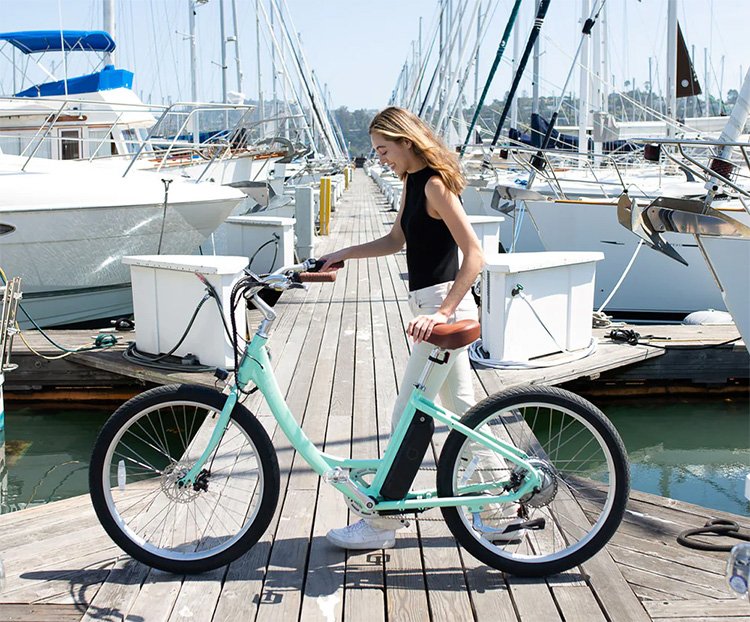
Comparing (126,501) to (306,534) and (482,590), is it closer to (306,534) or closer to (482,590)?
(306,534)

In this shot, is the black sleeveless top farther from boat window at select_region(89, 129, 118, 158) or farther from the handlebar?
boat window at select_region(89, 129, 118, 158)

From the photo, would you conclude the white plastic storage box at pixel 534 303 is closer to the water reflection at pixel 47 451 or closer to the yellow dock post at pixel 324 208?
the water reflection at pixel 47 451

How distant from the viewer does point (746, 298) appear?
15.9 feet

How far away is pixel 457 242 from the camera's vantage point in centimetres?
323

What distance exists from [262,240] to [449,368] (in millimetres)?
8378

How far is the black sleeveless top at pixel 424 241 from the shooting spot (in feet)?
10.7

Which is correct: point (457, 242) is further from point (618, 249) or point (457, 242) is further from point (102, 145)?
point (102, 145)

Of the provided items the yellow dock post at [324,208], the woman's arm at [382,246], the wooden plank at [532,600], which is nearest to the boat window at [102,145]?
the yellow dock post at [324,208]

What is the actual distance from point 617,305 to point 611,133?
218 inches

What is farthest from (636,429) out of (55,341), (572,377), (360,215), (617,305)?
(360,215)

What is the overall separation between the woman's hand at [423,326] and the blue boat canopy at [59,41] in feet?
51.9

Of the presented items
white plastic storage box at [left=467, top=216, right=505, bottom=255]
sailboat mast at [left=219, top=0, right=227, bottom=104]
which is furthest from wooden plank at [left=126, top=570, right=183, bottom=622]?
sailboat mast at [left=219, top=0, right=227, bottom=104]

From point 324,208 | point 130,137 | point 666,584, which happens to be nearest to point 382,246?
point 666,584

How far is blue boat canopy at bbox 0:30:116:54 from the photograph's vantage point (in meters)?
17.0
